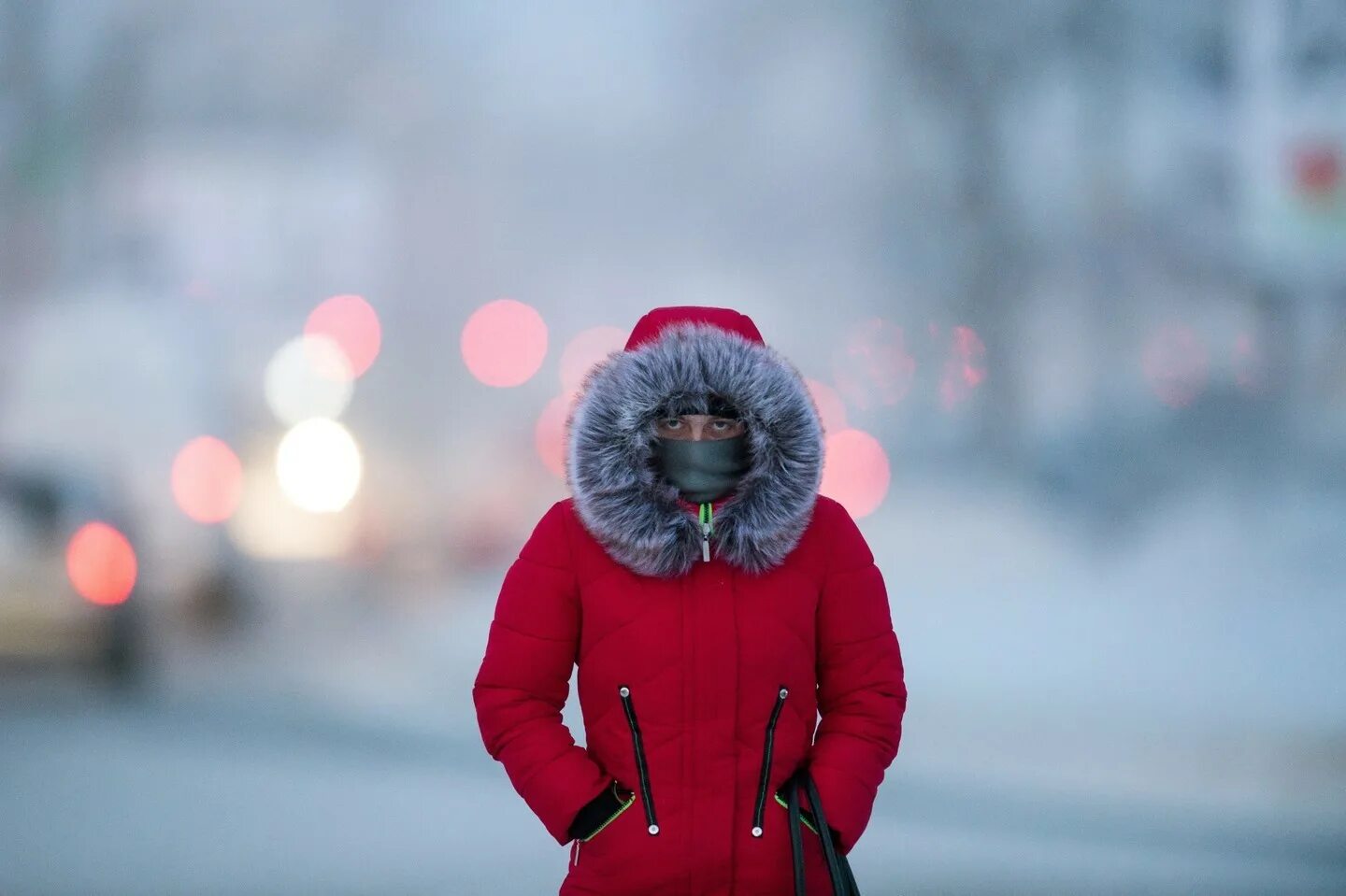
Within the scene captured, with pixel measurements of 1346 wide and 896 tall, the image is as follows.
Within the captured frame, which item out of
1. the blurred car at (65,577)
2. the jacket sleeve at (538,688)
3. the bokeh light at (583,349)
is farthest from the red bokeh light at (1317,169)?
the blurred car at (65,577)

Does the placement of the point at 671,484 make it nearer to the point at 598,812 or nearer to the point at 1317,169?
the point at 598,812

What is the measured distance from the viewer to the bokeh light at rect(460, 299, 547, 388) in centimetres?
426

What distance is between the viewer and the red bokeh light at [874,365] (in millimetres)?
4207

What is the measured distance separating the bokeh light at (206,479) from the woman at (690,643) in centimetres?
257

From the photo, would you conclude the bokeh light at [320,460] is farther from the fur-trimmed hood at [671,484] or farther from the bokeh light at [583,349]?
the fur-trimmed hood at [671,484]

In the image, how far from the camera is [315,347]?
14.1 ft

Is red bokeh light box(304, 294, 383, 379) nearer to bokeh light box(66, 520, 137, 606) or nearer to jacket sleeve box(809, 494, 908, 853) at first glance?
bokeh light box(66, 520, 137, 606)

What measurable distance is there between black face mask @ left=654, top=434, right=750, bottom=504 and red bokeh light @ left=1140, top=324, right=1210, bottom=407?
264cm

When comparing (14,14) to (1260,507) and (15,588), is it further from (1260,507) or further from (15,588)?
(1260,507)

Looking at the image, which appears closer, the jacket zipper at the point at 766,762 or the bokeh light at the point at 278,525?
the jacket zipper at the point at 766,762

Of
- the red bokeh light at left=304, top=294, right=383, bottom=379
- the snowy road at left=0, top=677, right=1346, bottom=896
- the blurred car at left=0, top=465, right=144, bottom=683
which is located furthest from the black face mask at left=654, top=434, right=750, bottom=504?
the blurred car at left=0, top=465, right=144, bottom=683

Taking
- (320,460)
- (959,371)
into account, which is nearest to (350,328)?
(320,460)

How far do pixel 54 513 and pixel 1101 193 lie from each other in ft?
9.83

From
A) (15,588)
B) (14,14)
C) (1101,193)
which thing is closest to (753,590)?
(1101,193)
